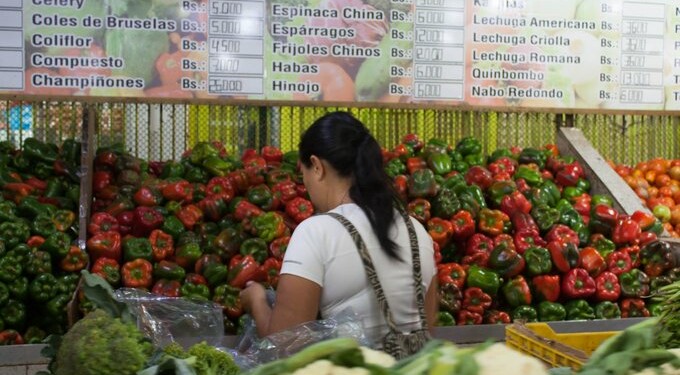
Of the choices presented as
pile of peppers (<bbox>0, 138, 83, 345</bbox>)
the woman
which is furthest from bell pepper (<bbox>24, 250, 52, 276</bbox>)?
the woman

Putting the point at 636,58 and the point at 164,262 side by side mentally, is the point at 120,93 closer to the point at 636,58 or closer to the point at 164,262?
the point at 164,262

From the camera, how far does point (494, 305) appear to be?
521 cm

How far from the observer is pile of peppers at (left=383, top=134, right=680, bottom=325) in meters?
5.18

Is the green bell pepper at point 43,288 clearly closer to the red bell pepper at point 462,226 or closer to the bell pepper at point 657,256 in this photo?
the red bell pepper at point 462,226

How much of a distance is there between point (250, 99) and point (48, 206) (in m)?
1.35

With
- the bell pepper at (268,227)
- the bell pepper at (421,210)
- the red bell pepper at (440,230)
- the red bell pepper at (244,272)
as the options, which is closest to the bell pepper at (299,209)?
the bell pepper at (268,227)

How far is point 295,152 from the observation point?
19.9 feet

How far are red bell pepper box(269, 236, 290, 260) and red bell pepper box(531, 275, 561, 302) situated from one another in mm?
1510

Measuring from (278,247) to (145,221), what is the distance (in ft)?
2.69

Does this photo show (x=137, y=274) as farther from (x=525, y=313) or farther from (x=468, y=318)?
(x=525, y=313)

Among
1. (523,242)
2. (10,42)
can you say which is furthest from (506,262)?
(10,42)

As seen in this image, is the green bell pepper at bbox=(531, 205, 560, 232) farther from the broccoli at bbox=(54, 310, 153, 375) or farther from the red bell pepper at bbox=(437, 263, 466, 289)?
the broccoli at bbox=(54, 310, 153, 375)

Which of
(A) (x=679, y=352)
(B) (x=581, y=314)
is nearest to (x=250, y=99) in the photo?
(B) (x=581, y=314)

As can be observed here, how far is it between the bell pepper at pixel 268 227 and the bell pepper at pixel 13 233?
1268mm
